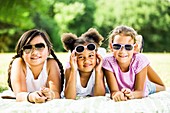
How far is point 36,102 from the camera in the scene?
3.06m

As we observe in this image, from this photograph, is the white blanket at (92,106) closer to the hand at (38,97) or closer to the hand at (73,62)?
the hand at (38,97)

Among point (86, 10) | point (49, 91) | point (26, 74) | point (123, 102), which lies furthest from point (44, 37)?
point (86, 10)

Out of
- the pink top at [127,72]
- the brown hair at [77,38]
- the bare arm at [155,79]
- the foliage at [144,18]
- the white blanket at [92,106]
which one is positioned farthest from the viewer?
the foliage at [144,18]

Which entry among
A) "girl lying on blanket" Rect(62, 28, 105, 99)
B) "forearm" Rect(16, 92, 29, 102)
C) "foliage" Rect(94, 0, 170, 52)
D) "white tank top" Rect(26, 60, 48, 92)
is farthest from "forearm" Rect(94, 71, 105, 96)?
"foliage" Rect(94, 0, 170, 52)

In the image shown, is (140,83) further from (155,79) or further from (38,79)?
(38,79)

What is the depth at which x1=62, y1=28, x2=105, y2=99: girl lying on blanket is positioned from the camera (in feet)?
10.9

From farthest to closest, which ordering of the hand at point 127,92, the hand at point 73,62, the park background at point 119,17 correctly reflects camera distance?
the park background at point 119,17 → the hand at point 73,62 → the hand at point 127,92

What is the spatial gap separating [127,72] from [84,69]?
365mm

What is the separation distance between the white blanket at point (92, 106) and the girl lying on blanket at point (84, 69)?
26 cm

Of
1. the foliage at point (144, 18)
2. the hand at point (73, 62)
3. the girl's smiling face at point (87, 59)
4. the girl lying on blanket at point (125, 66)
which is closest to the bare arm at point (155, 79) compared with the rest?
the girl lying on blanket at point (125, 66)

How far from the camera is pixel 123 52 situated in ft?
11.0

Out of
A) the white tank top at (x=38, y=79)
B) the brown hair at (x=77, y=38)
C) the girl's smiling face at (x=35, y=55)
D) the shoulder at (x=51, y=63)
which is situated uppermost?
the brown hair at (x=77, y=38)

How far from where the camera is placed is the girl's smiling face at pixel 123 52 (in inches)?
133

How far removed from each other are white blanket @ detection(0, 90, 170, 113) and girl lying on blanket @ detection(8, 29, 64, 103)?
0.26 meters
